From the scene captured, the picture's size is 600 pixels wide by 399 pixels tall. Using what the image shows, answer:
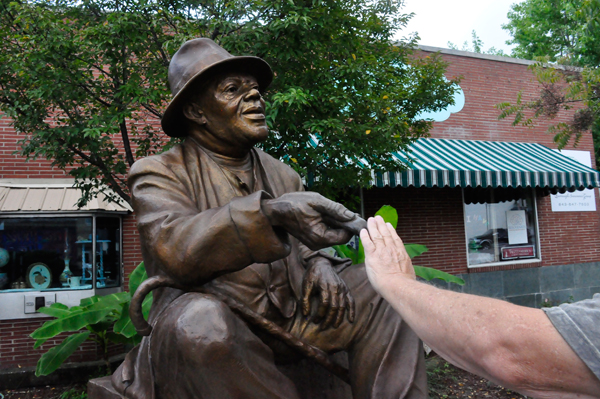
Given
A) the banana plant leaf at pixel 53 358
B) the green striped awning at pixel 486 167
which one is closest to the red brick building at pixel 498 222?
the green striped awning at pixel 486 167

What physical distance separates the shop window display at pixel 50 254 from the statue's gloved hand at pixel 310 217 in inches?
225

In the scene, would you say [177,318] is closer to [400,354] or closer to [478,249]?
[400,354]

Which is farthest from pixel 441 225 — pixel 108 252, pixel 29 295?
pixel 29 295

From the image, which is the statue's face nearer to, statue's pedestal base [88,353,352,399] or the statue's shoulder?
the statue's shoulder

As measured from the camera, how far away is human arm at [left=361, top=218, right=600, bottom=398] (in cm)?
86

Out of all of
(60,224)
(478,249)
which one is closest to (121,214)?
(60,224)

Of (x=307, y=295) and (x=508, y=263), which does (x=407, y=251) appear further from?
(x=508, y=263)

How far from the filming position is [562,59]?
7816 mm

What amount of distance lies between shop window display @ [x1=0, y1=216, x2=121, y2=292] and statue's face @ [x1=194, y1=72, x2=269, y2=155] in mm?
5244

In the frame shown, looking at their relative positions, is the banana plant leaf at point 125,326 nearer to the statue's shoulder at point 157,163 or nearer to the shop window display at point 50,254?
the shop window display at point 50,254

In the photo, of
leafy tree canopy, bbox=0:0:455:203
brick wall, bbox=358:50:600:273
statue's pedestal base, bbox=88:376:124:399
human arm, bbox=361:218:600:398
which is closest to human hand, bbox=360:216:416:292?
human arm, bbox=361:218:600:398

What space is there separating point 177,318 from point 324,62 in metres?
3.71

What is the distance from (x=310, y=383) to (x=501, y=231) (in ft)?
32.8

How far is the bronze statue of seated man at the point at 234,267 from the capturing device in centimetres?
157
